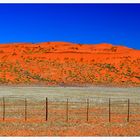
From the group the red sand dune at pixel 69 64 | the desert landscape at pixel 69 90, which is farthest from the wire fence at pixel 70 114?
the red sand dune at pixel 69 64

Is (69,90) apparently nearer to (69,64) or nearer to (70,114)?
(70,114)

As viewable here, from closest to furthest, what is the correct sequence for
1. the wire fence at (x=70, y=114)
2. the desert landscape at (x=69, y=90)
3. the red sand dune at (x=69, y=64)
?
the desert landscape at (x=69, y=90) → the wire fence at (x=70, y=114) → the red sand dune at (x=69, y=64)

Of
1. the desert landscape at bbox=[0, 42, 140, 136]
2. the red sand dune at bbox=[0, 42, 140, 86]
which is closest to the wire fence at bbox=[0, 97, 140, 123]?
the desert landscape at bbox=[0, 42, 140, 136]

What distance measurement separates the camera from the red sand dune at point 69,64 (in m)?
92.1

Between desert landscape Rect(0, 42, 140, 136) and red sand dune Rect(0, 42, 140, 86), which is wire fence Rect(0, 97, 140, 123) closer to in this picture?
desert landscape Rect(0, 42, 140, 136)

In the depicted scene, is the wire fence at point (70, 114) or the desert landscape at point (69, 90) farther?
the wire fence at point (70, 114)

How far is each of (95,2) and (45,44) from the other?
130411 millimetres

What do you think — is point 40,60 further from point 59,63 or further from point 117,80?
point 117,80

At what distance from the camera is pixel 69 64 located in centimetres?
11100

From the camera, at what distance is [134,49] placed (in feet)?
442

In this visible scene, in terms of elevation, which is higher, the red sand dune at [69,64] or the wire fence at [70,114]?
the red sand dune at [69,64]

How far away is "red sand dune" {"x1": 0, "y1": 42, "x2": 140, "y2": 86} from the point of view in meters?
92.1

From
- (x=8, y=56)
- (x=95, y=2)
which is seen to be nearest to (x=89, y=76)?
(x=8, y=56)

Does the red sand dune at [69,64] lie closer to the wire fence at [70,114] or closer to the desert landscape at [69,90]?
the desert landscape at [69,90]
